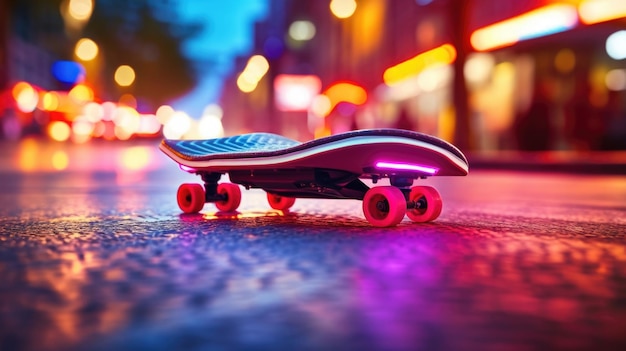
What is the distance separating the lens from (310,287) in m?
1.45

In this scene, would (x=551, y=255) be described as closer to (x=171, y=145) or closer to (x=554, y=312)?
(x=554, y=312)

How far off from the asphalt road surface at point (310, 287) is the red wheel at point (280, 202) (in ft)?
2.85

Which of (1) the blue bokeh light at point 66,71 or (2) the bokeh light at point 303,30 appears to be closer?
(1) the blue bokeh light at point 66,71

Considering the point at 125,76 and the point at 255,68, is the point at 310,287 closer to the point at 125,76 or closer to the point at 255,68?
the point at 255,68

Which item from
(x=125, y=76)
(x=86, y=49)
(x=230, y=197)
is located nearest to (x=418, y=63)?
(x=230, y=197)

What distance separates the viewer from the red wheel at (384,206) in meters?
2.61

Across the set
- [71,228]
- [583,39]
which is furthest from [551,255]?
[583,39]

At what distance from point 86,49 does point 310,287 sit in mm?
58725

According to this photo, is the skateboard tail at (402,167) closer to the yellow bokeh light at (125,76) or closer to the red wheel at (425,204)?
the red wheel at (425,204)

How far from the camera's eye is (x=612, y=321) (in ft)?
4.01

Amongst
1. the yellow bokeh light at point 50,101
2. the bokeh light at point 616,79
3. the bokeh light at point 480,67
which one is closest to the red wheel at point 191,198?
the bokeh light at point 616,79

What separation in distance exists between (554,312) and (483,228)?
4.74 ft

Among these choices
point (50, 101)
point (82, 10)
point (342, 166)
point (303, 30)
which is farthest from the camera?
point (303, 30)

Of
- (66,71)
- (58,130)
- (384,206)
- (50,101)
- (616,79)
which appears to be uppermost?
(66,71)
